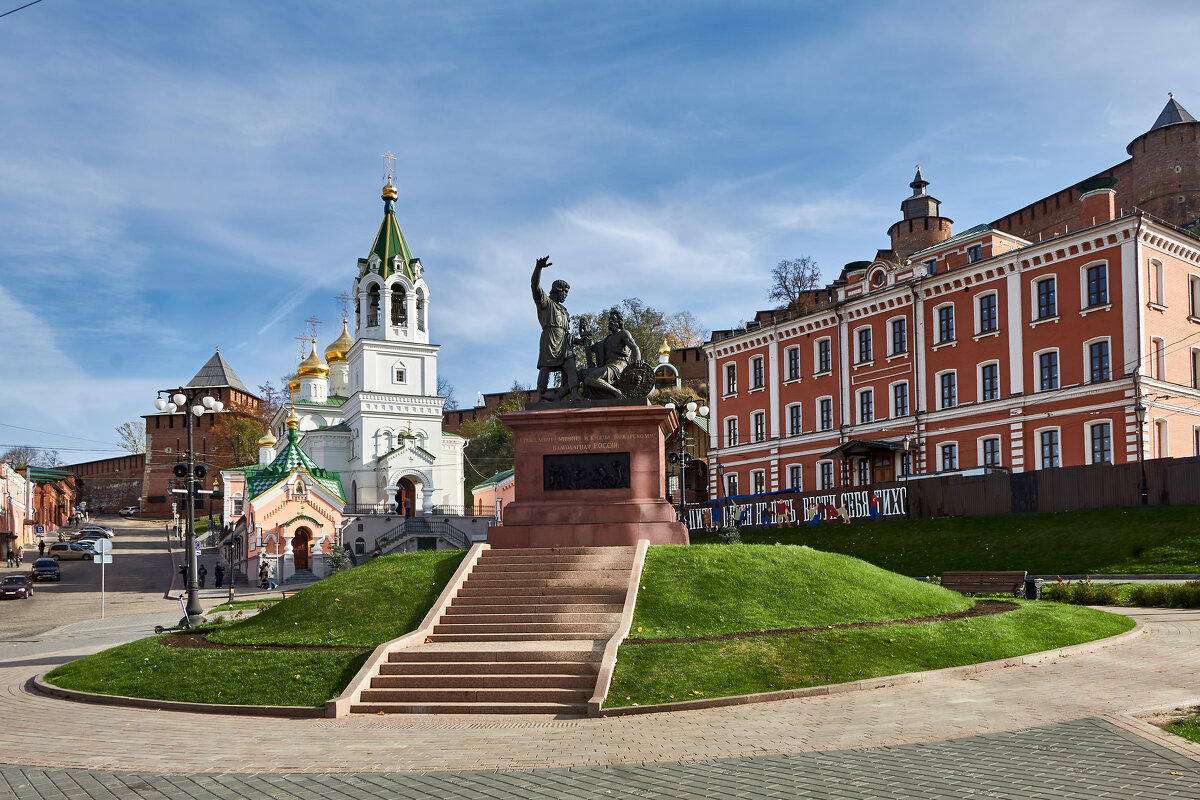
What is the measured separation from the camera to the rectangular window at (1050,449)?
41281 mm

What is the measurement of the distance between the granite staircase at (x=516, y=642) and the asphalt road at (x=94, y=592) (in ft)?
62.6

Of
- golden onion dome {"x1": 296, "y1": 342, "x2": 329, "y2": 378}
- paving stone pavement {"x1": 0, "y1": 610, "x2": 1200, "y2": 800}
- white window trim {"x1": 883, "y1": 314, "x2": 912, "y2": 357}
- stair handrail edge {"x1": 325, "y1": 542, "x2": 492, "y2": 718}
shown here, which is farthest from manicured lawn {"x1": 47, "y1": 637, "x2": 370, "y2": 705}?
golden onion dome {"x1": 296, "y1": 342, "x2": 329, "y2": 378}

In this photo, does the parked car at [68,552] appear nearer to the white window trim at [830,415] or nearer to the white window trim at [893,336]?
the white window trim at [830,415]

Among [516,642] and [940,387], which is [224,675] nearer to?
[516,642]

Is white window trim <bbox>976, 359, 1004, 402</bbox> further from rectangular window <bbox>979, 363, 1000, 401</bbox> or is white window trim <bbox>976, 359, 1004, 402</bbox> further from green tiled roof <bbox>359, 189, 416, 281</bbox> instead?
green tiled roof <bbox>359, 189, 416, 281</bbox>

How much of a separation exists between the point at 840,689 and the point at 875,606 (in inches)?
162

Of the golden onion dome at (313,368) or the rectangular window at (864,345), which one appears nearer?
the rectangular window at (864,345)

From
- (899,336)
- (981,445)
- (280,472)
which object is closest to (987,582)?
(981,445)

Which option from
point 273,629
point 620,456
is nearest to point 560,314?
Result: point 620,456

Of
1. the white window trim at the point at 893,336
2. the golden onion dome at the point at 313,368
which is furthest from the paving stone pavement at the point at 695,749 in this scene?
the golden onion dome at the point at 313,368

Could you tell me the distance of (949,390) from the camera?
46219mm

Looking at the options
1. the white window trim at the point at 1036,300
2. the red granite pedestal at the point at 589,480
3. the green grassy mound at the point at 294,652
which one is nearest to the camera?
the green grassy mound at the point at 294,652

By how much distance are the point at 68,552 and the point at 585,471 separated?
5394cm

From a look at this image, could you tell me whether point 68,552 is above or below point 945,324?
below
